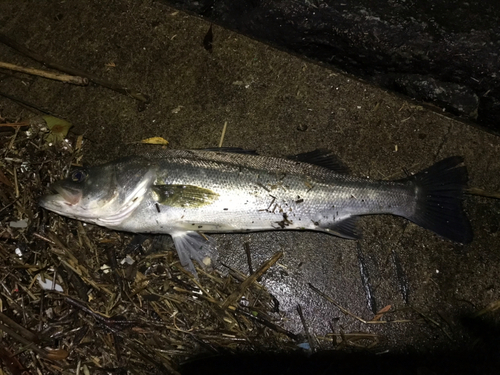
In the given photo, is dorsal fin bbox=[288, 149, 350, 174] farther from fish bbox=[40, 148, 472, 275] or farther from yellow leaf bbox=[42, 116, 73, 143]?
yellow leaf bbox=[42, 116, 73, 143]

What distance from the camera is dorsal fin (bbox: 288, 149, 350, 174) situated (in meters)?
3.53

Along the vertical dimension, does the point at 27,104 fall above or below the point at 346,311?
above

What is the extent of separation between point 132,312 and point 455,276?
317cm

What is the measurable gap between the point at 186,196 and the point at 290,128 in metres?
1.40

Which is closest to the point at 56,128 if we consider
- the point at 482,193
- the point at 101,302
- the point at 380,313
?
the point at 101,302

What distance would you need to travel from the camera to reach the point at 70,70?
417 centimetres

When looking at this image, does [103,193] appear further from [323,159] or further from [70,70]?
[323,159]

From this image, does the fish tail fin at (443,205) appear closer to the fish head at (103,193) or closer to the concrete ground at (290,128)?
the concrete ground at (290,128)

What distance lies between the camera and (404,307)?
351cm

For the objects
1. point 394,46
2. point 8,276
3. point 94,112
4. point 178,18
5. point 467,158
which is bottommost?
point 8,276

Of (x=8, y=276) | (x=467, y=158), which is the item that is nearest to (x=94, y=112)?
(x=8, y=276)

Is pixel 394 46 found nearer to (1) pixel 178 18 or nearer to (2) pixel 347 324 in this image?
(1) pixel 178 18

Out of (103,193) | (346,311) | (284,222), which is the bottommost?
(346,311)

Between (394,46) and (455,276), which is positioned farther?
(394,46)
